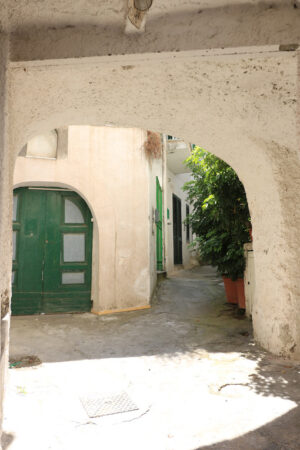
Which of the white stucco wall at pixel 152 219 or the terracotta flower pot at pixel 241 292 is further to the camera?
the white stucco wall at pixel 152 219

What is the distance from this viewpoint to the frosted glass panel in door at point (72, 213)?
5.93 metres

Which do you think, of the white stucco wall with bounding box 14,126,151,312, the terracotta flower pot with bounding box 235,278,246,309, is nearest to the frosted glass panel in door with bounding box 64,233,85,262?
the white stucco wall with bounding box 14,126,151,312

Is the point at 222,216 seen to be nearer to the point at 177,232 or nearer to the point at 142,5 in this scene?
the point at 142,5

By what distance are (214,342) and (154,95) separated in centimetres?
293

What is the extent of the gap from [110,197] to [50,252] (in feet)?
4.95

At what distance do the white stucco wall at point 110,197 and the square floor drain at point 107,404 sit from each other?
3.18 meters

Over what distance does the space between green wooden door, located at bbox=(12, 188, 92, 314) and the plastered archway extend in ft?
11.0

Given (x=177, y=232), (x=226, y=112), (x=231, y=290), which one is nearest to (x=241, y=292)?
(x=231, y=290)

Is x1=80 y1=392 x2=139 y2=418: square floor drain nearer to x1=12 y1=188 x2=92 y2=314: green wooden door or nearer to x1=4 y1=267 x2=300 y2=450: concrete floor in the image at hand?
x1=4 y1=267 x2=300 y2=450: concrete floor

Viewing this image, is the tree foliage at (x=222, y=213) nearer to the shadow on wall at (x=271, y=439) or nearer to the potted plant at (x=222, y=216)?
the potted plant at (x=222, y=216)

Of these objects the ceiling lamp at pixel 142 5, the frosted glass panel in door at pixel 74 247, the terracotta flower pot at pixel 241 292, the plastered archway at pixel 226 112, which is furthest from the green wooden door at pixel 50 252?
the ceiling lamp at pixel 142 5

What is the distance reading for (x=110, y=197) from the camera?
5.87 metres

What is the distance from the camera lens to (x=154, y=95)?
2.38 m

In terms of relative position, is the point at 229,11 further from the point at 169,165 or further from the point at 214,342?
the point at 169,165
